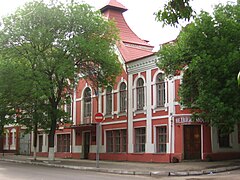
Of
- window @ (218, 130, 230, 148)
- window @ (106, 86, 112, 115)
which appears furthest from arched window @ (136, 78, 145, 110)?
window @ (218, 130, 230, 148)

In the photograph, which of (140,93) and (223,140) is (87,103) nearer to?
(140,93)

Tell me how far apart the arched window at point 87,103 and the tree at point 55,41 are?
268 inches

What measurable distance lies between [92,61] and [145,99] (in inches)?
186

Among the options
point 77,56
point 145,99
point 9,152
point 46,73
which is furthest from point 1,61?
point 9,152

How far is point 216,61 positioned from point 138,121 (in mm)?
11234

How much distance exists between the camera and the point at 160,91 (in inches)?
1084

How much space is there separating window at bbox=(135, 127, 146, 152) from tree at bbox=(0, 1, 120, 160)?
476cm

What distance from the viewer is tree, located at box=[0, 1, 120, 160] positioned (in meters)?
25.2

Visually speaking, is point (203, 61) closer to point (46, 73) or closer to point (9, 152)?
point (46, 73)

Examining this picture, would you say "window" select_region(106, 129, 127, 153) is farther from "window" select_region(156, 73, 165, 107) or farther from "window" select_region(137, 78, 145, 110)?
"window" select_region(156, 73, 165, 107)

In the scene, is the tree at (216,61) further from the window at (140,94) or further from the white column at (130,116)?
the white column at (130,116)

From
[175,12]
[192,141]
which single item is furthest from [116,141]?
[175,12]

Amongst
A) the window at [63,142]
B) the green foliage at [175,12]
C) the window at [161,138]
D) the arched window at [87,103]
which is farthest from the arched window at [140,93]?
the green foliage at [175,12]

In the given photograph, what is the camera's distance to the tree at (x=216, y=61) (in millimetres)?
18859
